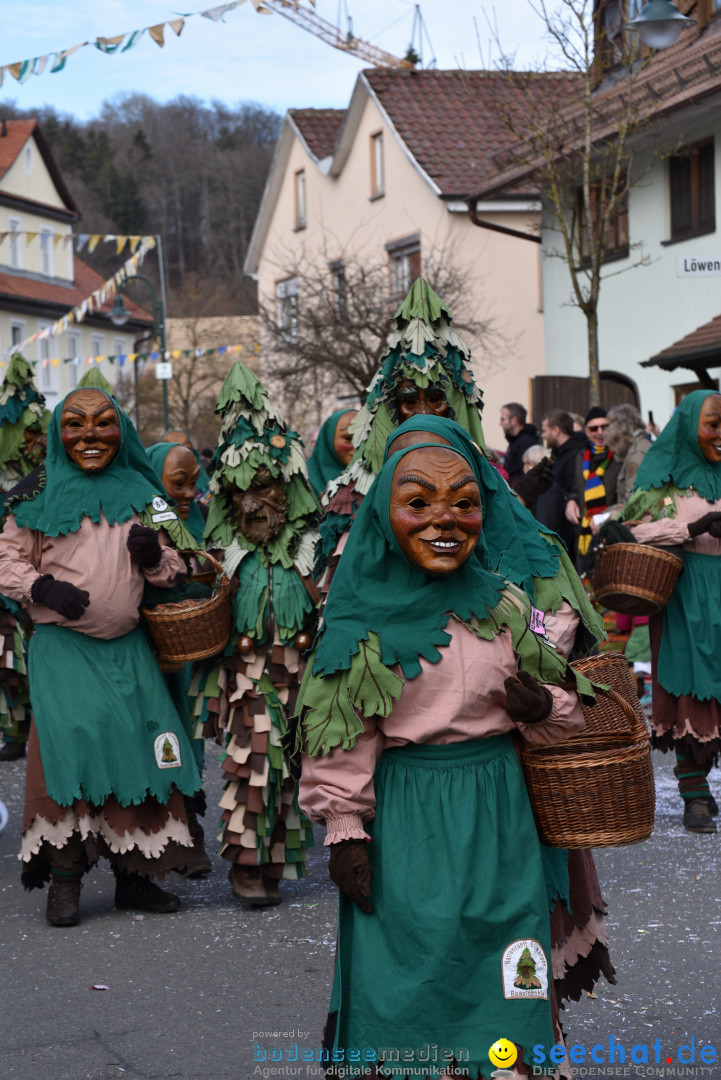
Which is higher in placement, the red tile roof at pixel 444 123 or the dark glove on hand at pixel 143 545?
the red tile roof at pixel 444 123

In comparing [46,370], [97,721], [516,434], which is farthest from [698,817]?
[46,370]

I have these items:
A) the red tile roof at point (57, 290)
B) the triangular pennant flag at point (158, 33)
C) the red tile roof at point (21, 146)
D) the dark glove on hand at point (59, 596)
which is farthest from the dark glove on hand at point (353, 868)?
the red tile roof at point (21, 146)

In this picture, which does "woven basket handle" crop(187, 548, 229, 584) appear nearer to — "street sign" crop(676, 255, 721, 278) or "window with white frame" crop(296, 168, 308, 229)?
"street sign" crop(676, 255, 721, 278)

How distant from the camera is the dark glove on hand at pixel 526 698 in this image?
3.13 metres

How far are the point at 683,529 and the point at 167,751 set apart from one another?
2763 millimetres

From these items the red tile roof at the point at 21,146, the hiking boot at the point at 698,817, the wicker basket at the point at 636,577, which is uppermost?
the red tile roof at the point at 21,146

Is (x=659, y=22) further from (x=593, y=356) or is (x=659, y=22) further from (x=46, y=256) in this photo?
(x=46, y=256)

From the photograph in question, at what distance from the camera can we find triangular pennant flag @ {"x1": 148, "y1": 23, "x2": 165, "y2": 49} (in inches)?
536

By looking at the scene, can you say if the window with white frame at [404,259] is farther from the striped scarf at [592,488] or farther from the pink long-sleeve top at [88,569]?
the pink long-sleeve top at [88,569]

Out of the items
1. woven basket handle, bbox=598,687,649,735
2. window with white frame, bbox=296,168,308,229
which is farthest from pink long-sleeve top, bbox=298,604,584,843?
window with white frame, bbox=296,168,308,229

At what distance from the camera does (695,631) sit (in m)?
7.11

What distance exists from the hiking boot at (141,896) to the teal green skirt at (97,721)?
44 cm

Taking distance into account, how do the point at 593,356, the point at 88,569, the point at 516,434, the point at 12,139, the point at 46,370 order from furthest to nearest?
the point at 46,370
the point at 12,139
the point at 593,356
the point at 516,434
the point at 88,569

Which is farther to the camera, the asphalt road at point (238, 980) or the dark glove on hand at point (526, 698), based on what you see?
the asphalt road at point (238, 980)
